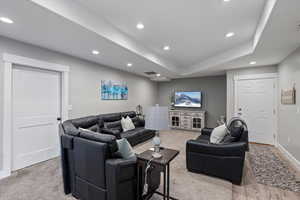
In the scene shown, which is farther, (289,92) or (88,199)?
(289,92)

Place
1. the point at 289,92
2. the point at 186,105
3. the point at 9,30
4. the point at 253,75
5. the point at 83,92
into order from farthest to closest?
the point at 186,105 < the point at 253,75 < the point at 83,92 < the point at 289,92 < the point at 9,30

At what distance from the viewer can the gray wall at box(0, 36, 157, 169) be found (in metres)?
2.75

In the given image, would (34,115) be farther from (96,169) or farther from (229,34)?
(229,34)

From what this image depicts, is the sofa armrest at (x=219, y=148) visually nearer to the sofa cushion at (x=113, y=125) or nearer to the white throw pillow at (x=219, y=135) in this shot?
the white throw pillow at (x=219, y=135)

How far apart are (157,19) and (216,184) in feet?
9.52

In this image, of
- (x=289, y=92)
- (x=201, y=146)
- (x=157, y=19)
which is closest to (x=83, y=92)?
(x=157, y=19)

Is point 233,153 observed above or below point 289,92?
below

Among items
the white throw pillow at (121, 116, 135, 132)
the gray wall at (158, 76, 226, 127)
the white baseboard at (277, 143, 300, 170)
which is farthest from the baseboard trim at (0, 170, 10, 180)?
the gray wall at (158, 76, 226, 127)

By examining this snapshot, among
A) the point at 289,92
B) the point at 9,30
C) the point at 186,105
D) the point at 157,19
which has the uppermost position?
the point at 157,19

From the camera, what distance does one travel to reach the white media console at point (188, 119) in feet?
20.0

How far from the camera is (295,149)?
10.1 feet

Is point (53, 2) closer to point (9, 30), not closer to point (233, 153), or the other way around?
point (9, 30)

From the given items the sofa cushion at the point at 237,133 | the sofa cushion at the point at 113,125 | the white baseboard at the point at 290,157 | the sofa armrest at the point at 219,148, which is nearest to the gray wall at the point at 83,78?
the sofa cushion at the point at 113,125

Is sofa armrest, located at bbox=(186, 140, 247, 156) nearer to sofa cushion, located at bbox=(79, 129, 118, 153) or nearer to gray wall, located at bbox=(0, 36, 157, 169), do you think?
sofa cushion, located at bbox=(79, 129, 118, 153)
